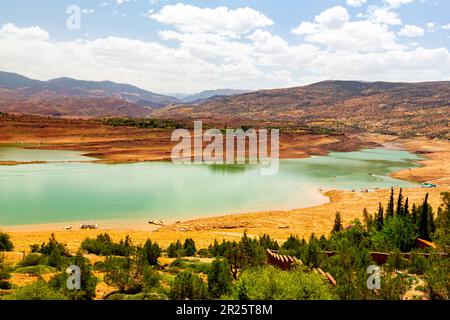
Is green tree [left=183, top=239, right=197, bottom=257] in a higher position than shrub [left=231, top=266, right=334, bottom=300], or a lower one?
lower

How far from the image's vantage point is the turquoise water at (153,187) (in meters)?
40.1

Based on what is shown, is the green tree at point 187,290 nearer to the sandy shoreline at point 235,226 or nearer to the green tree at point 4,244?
the sandy shoreline at point 235,226

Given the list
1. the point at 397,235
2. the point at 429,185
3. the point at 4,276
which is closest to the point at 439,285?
the point at 397,235

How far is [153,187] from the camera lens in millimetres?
52375

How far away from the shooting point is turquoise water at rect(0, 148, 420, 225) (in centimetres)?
4012

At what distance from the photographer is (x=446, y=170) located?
A: 75812 mm

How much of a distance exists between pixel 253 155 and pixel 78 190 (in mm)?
48355

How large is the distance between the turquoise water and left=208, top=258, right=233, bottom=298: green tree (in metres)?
22.6

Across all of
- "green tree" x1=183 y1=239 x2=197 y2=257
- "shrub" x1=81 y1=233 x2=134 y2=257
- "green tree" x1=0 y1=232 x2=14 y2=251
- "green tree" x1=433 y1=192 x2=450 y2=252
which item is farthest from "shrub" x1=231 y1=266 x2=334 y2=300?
"green tree" x1=0 y1=232 x2=14 y2=251

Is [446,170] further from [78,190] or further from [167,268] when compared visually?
[167,268]

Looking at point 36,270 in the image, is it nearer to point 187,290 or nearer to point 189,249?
point 187,290

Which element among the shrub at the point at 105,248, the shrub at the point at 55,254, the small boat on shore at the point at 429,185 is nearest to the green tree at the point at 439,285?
the shrub at the point at 105,248

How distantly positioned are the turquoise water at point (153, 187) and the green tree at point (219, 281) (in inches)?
889

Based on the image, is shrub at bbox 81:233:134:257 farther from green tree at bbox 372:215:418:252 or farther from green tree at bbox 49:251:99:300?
green tree at bbox 372:215:418:252
